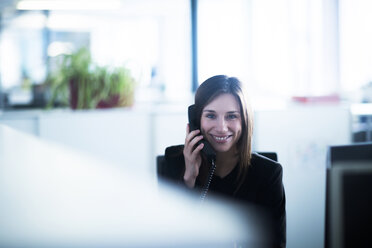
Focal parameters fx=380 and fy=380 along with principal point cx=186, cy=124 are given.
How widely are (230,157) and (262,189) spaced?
0.12 meters

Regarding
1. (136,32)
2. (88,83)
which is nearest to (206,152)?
(88,83)

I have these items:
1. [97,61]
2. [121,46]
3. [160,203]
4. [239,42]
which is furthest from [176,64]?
[160,203]

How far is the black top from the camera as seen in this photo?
3.11 ft

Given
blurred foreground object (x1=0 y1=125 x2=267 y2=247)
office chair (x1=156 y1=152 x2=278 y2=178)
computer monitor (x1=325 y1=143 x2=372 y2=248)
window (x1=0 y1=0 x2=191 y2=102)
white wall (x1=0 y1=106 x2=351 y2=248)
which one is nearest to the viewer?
computer monitor (x1=325 y1=143 x2=372 y2=248)

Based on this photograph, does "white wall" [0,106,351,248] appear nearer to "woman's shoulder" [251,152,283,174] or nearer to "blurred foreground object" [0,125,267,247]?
"blurred foreground object" [0,125,267,247]

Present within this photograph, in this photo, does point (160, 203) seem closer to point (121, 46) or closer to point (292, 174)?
point (292, 174)

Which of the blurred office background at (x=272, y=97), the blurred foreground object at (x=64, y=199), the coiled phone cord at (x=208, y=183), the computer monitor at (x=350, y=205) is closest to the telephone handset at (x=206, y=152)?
the coiled phone cord at (x=208, y=183)

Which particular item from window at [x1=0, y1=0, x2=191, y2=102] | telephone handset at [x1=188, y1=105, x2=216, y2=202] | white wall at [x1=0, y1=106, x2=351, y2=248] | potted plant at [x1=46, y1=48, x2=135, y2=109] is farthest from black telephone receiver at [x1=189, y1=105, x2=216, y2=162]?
window at [x1=0, y1=0, x2=191, y2=102]

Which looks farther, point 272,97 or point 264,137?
point 272,97

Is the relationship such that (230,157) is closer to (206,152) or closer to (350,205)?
(206,152)

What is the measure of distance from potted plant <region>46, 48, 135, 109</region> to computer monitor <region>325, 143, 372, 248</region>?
1.53 meters

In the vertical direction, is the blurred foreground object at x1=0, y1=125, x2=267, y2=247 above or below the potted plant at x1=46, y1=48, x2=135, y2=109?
below

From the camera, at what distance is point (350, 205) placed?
58 centimetres

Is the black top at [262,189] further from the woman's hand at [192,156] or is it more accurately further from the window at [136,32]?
the window at [136,32]
